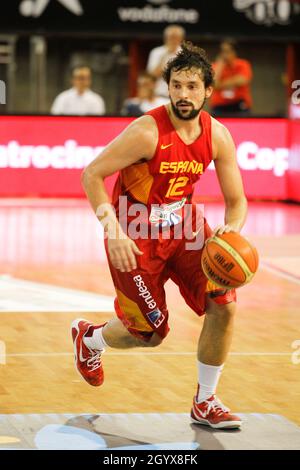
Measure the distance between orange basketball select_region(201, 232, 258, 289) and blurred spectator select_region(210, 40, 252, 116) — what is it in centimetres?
1159

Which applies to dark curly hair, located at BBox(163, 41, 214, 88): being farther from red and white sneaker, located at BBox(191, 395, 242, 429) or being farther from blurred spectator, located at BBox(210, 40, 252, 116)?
blurred spectator, located at BBox(210, 40, 252, 116)

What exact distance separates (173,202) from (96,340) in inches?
37.6

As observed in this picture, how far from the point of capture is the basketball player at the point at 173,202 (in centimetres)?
603

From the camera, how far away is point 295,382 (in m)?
7.07

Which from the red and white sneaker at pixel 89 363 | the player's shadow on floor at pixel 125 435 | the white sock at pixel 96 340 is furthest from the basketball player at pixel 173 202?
the red and white sneaker at pixel 89 363

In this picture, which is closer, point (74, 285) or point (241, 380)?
point (241, 380)

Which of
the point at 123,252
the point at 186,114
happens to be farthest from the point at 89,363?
the point at 186,114

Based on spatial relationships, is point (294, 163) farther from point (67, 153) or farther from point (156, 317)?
point (156, 317)

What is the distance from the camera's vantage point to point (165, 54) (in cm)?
1702

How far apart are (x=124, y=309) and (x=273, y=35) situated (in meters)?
13.2

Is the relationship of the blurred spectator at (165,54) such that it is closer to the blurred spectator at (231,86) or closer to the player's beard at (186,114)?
the blurred spectator at (231,86)
